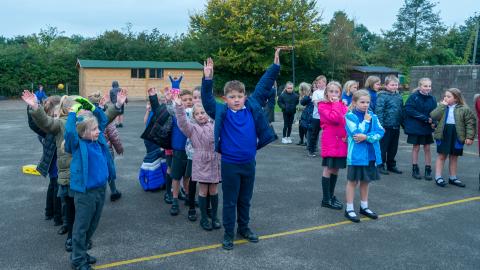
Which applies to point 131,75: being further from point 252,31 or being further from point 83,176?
point 83,176

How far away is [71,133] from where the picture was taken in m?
3.78

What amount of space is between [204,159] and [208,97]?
0.87 m

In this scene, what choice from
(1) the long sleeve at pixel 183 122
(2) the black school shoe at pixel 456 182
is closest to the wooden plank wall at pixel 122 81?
(2) the black school shoe at pixel 456 182

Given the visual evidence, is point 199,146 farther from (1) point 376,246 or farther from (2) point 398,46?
(2) point 398,46

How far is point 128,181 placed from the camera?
283 inches

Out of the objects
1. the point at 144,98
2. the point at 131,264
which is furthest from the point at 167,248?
the point at 144,98

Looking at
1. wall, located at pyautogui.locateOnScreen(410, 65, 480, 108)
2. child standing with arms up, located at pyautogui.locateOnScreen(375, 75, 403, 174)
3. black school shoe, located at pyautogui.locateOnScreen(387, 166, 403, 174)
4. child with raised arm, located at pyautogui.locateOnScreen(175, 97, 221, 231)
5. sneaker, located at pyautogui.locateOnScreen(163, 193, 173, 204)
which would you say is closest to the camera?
child with raised arm, located at pyautogui.locateOnScreen(175, 97, 221, 231)

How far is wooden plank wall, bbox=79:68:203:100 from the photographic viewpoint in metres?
30.7

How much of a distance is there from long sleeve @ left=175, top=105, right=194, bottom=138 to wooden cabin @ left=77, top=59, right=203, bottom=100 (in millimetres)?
26244

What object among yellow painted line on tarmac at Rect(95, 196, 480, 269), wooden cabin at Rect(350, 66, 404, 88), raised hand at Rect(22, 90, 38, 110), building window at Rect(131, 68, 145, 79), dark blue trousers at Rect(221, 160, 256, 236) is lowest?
yellow painted line on tarmac at Rect(95, 196, 480, 269)

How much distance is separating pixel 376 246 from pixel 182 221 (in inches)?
91.5

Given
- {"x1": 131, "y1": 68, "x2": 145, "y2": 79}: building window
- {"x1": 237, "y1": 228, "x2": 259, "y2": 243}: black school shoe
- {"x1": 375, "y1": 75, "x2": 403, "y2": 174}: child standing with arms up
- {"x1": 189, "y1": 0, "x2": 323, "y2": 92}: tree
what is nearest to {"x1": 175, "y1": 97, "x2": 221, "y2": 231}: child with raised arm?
{"x1": 237, "y1": 228, "x2": 259, "y2": 243}: black school shoe

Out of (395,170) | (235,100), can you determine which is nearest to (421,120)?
(395,170)

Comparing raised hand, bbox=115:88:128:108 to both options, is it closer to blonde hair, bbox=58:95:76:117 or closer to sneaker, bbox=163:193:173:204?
blonde hair, bbox=58:95:76:117
